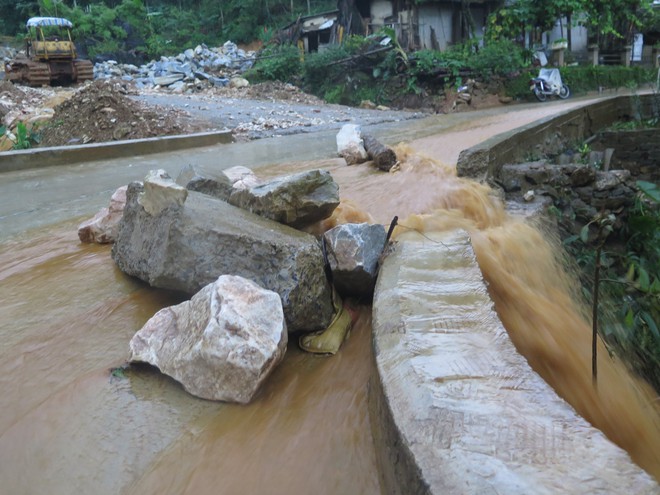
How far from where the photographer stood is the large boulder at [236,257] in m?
2.37

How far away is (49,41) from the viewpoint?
21.0 m

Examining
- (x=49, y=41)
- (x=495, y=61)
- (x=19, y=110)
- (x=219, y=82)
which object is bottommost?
(x=19, y=110)

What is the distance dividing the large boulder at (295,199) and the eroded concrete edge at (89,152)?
4675 millimetres

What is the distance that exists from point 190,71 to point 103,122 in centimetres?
1576

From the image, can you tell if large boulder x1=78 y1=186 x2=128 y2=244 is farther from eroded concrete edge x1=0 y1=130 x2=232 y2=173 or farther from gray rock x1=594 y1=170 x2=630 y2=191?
gray rock x1=594 y1=170 x2=630 y2=191

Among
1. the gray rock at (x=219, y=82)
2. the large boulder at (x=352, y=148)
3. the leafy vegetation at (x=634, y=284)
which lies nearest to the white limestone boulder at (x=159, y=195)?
the leafy vegetation at (x=634, y=284)

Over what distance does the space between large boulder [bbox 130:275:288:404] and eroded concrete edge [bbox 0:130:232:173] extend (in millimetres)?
5375

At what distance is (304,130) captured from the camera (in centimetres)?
1009

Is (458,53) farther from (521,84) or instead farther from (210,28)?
(210,28)

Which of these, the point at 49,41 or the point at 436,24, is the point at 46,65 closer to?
the point at 49,41

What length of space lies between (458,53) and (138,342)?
18.5 m

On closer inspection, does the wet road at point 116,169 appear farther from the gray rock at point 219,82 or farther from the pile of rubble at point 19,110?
the gray rock at point 219,82

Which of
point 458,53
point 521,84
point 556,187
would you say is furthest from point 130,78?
point 556,187

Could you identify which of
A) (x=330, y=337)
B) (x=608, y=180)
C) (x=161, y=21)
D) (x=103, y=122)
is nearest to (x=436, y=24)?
(x=103, y=122)
